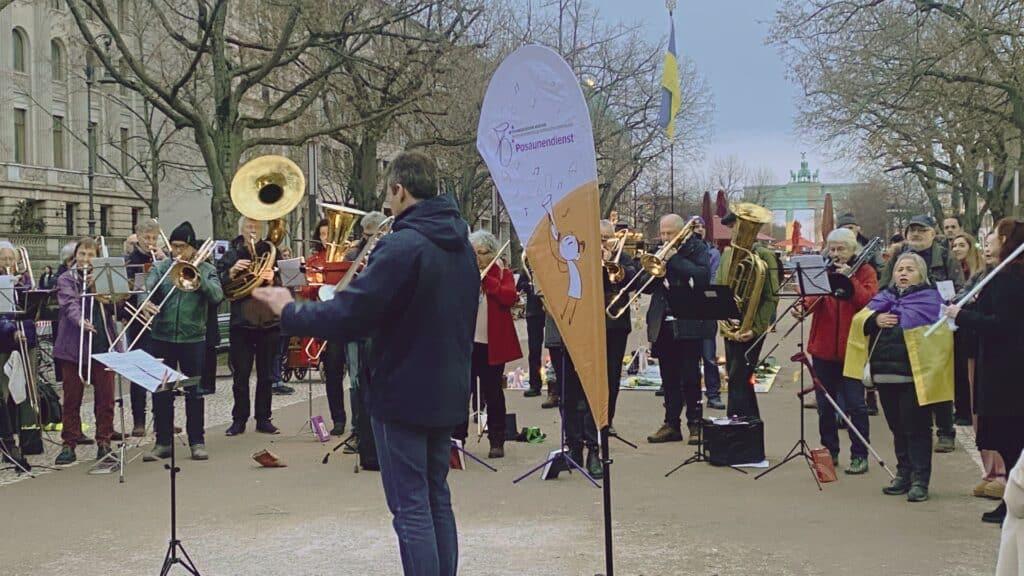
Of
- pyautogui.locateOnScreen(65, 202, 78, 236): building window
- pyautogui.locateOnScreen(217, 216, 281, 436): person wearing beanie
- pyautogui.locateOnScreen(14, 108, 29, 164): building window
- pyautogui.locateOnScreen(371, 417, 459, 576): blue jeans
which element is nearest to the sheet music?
pyautogui.locateOnScreen(371, 417, 459, 576): blue jeans

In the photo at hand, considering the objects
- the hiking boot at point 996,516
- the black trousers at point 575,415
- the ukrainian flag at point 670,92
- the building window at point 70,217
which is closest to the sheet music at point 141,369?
the black trousers at point 575,415

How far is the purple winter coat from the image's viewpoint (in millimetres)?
10172

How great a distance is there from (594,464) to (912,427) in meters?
2.50

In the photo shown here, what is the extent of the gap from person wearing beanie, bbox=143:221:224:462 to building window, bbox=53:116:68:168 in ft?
161

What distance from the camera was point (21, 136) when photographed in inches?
2100

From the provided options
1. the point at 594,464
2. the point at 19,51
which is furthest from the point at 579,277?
the point at 19,51

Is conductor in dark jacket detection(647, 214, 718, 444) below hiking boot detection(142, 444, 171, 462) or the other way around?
the other way around

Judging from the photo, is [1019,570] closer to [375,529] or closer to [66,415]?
[375,529]

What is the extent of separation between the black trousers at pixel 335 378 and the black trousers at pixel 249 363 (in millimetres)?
633

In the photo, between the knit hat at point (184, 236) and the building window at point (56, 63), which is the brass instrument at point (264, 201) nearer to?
the knit hat at point (184, 236)

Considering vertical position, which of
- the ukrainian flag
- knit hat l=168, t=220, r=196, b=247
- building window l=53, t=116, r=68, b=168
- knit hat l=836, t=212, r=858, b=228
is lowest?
knit hat l=168, t=220, r=196, b=247

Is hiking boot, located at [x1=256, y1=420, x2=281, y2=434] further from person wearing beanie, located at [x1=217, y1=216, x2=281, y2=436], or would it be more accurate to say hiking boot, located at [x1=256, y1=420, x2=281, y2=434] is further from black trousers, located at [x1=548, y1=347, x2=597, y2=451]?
black trousers, located at [x1=548, y1=347, x2=597, y2=451]

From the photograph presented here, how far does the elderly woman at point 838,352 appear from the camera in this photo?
930 cm

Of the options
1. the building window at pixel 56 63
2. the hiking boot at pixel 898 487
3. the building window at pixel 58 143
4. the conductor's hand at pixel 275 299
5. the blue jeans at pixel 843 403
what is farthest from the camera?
the building window at pixel 58 143
